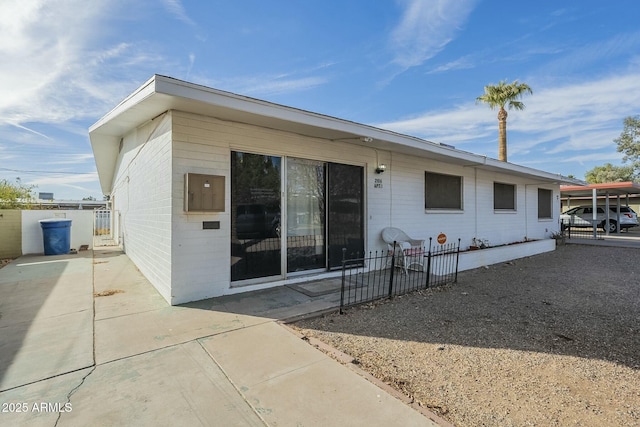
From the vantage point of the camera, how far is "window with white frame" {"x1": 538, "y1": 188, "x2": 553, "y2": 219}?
12817mm

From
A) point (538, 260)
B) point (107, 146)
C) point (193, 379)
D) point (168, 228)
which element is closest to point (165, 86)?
point (168, 228)

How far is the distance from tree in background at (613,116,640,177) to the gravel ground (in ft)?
94.5

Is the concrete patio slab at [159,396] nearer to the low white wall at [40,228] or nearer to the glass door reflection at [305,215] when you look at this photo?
the glass door reflection at [305,215]

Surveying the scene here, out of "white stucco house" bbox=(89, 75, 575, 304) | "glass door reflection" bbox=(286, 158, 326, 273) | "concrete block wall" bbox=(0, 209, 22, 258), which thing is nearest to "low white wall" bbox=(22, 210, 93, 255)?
"concrete block wall" bbox=(0, 209, 22, 258)

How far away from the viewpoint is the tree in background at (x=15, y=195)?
9766 millimetres

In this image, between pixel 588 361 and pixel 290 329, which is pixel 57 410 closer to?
pixel 290 329

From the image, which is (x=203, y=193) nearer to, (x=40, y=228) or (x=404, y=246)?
(x=404, y=246)

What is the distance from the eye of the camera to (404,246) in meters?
6.57

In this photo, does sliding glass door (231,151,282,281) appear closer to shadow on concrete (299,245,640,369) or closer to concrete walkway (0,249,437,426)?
concrete walkway (0,249,437,426)

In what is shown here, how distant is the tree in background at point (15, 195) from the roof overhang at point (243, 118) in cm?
464

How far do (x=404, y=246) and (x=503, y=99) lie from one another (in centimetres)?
1478

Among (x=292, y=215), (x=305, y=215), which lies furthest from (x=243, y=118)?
(x=305, y=215)

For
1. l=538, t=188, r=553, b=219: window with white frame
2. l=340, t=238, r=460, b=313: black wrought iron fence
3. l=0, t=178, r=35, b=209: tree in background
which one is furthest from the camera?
l=538, t=188, r=553, b=219: window with white frame

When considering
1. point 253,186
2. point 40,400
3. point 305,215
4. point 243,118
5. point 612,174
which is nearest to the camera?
point 40,400
